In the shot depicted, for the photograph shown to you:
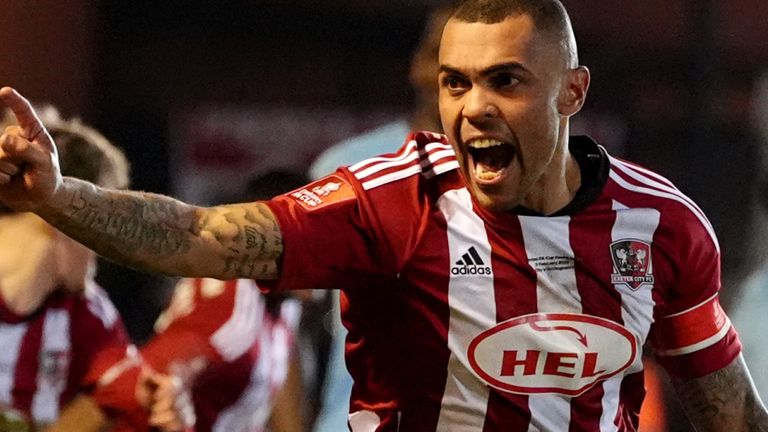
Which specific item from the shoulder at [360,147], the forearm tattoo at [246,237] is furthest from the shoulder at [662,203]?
the shoulder at [360,147]

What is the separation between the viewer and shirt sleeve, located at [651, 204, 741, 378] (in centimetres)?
178

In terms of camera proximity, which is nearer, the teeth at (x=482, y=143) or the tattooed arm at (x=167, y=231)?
the tattooed arm at (x=167, y=231)

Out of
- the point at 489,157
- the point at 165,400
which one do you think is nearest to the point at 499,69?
the point at 489,157

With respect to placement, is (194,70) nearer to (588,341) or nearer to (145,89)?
(145,89)

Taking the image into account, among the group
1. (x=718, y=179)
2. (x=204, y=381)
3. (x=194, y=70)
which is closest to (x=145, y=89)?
(x=194, y=70)

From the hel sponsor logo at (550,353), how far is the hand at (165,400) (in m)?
1.01

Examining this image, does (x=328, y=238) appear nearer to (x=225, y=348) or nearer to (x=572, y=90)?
(x=572, y=90)

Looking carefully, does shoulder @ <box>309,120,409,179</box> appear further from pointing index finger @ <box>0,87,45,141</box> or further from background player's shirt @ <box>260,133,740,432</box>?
pointing index finger @ <box>0,87,45,141</box>

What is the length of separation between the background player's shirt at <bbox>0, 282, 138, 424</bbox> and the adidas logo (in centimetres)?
102

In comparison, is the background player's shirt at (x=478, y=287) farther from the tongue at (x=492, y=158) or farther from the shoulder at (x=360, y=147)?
the shoulder at (x=360, y=147)

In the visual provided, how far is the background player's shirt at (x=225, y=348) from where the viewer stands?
252 cm

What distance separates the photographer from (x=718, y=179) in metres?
3.22

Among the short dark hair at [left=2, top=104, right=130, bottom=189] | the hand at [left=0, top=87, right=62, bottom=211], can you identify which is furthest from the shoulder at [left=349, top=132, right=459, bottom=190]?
the short dark hair at [left=2, top=104, right=130, bottom=189]

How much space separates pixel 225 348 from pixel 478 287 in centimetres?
102
